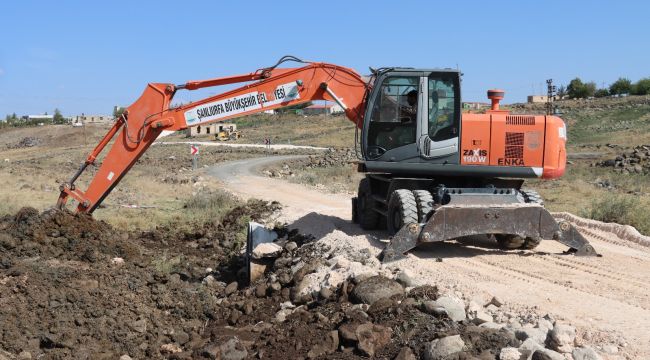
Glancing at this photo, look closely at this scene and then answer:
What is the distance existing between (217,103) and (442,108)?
3.85 m

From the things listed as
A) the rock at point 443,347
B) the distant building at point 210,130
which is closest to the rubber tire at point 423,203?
the rock at point 443,347

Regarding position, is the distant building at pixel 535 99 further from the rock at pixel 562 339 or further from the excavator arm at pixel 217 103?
the rock at pixel 562 339

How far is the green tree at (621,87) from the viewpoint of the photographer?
337 feet

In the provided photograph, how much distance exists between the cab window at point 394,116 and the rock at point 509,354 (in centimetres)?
560

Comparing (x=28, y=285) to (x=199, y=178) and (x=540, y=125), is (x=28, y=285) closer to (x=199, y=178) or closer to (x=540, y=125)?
(x=540, y=125)

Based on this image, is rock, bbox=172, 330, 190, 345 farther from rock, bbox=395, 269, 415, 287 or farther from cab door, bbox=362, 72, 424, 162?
cab door, bbox=362, 72, 424, 162

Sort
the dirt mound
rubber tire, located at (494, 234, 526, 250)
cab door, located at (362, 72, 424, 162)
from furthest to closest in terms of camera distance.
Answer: the dirt mound, rubber tire, located at (494, 234, 526, 250), cab door, located at (362, 72, 424, 162)

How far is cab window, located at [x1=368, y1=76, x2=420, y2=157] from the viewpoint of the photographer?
12289 millimetres

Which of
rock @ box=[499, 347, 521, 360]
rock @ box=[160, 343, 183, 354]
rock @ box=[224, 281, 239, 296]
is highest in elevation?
rock @ box=[499, 347, 521, 360]

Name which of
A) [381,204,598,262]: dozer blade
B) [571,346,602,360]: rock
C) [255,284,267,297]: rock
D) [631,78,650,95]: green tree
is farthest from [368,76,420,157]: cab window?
[631,78,650,95]: green tree

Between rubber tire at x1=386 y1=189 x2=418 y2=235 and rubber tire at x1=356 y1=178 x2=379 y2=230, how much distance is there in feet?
6.10

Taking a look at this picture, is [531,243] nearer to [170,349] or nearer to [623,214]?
[623,214]

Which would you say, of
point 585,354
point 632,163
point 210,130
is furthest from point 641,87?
point 585,354

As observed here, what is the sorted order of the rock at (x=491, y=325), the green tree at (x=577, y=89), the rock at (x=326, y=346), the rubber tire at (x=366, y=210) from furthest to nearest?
the green tree at (x=577, y=89), the rubber tire at (x=366, y=210), the rock at (x=326, y=346), the rock at (x=491, y=325)
